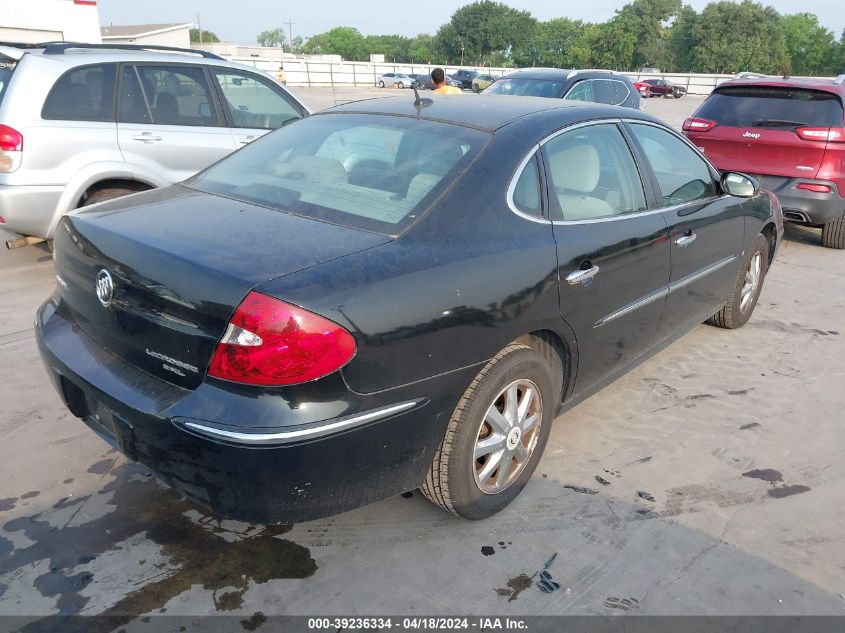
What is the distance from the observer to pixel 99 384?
96.3 inches

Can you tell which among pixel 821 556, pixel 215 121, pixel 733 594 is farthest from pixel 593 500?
pixel 215 121

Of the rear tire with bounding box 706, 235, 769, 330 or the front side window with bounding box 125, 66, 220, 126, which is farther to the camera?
the front side window with bounding box 125, 66, 220, 126

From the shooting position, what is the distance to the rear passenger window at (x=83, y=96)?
17.3 feet

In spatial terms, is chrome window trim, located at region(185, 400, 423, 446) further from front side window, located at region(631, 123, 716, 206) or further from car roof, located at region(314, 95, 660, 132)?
front side window, located at region(631, 123, 716, 206)

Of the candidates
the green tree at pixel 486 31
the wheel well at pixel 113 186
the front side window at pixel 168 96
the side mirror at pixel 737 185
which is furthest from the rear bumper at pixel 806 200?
the green tree at pixel 486 31

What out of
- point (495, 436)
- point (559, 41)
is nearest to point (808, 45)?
point (559, 41)

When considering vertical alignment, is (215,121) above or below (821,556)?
above

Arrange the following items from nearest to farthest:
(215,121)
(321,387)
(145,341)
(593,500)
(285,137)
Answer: (321,387) → (145,341) → (593,500) → (285,137) → (215,121)

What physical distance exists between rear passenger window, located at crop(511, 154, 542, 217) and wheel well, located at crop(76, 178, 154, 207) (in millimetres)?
3952

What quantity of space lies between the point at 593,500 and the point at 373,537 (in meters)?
1.00

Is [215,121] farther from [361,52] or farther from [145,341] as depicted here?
[361,52]

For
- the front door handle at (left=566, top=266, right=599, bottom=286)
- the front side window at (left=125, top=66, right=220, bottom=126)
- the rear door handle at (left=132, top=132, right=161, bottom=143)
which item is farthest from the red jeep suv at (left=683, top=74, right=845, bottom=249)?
the rear door handle at (left=132, top=132, right=161, bottom=143)

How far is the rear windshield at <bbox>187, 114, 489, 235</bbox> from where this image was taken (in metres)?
2.66

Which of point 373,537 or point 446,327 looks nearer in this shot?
point 446,327
